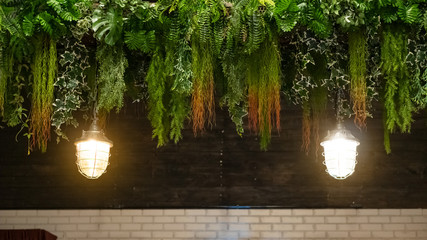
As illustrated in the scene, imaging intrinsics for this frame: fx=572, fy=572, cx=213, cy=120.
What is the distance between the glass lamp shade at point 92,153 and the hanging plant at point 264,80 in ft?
5.52

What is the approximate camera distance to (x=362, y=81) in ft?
11.4

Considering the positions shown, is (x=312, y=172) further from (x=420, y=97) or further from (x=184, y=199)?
(x=420, y=97)

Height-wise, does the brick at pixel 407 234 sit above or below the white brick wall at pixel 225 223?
below

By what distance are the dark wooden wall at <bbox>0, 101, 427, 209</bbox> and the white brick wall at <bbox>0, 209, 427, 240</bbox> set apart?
8cm

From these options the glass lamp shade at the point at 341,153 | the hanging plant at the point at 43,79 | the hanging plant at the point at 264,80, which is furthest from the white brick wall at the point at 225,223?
the hanging plant at the point at 43,79

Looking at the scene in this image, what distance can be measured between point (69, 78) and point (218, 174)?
2.78 meters

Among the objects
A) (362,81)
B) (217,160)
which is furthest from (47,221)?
(362,81)

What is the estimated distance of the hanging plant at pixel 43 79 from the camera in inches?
136

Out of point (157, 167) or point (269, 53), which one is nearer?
point (269, 53)

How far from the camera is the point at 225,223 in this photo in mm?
6094

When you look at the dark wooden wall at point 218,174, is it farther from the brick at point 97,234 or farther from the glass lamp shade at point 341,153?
the glass lamp shade at point 341,153

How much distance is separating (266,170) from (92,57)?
2.85 meters

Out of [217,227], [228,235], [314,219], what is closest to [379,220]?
[314,219]

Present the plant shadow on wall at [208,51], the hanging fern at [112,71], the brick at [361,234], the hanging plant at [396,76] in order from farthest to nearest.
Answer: the brick at [361,234], the hanging fern at [112,71], the hanging plant at [396,76], the plant shadow on wall at [208,51]
